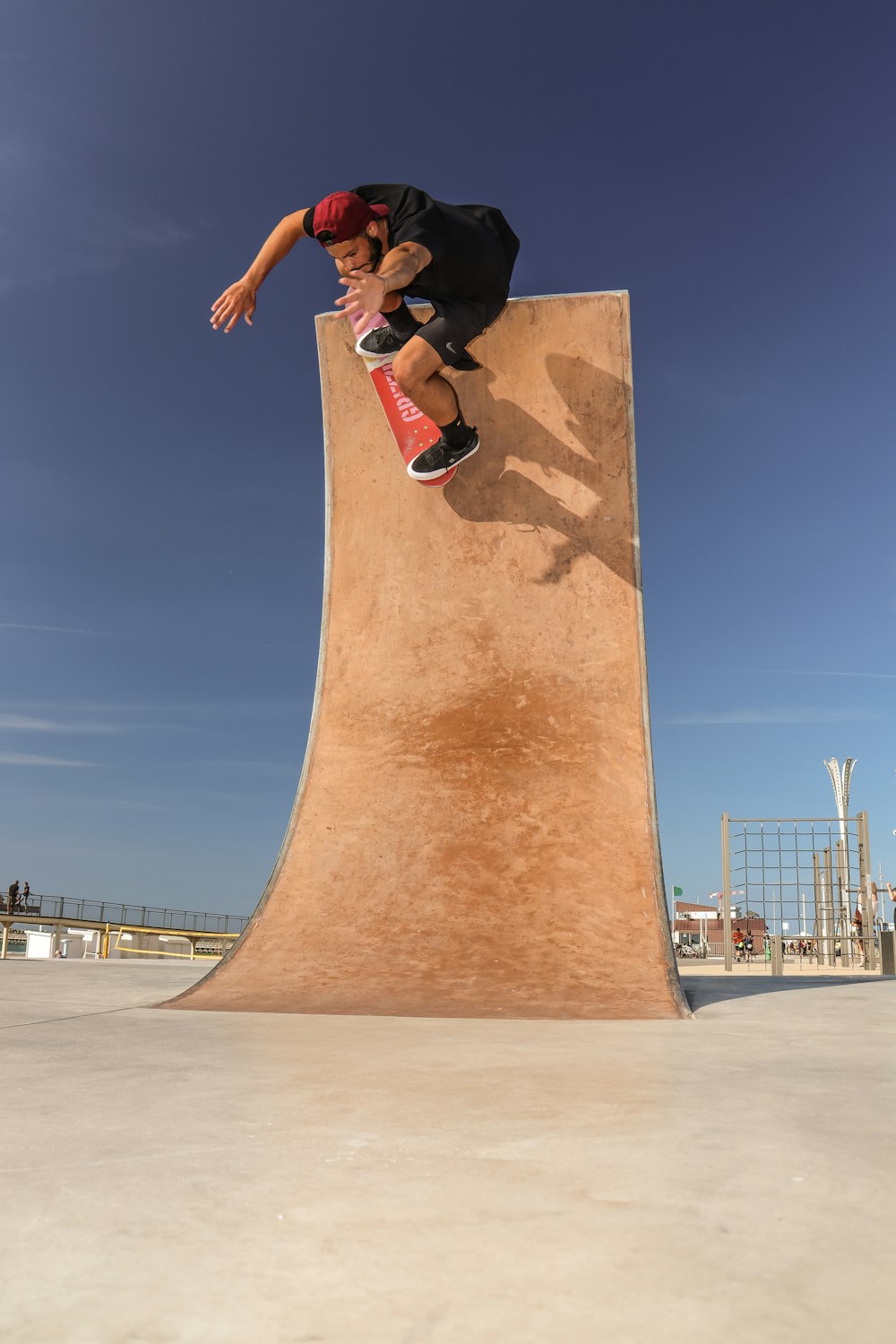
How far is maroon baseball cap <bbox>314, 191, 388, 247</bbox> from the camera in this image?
4484 millimetres

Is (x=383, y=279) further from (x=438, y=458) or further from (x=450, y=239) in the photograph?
(x=438, y=458)

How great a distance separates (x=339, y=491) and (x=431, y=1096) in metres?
5.72

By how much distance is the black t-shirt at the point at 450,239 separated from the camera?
451cm

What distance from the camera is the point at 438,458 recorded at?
22.1 ft

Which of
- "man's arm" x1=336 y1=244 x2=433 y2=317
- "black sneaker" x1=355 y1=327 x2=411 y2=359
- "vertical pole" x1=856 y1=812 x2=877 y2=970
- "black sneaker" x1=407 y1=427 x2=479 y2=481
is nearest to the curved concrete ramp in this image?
"black sneaker" x1=407 y1=427 x2=479 y2=481

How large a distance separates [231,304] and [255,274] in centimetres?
24

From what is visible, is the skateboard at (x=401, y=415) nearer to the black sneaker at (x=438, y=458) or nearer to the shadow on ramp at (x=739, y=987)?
the black sneaker at (x=438, y=458)

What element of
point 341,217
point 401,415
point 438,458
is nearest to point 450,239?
point 341,217

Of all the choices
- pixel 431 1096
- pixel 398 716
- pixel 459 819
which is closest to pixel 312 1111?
pixel 431 1096

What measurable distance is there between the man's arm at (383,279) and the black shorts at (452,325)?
0.40 meters

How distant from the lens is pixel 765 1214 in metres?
1.26

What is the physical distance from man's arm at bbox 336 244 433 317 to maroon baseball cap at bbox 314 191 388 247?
0.68ft

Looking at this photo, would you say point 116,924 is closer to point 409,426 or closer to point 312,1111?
point 409,426

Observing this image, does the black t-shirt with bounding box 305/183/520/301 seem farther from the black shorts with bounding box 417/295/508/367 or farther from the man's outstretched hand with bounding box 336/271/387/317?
the man's outstretched hand with bounding box 336/271/387/317
